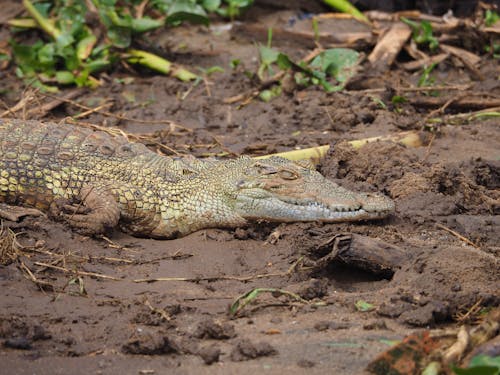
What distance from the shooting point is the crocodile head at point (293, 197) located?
543cm

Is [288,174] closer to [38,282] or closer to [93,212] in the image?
[93,212]

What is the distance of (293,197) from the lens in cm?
558

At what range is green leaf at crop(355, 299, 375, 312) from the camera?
432 cm

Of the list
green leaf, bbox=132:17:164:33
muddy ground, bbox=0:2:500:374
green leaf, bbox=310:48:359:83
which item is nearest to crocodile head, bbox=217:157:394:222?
muddy ground, bbox=0:2:500:374

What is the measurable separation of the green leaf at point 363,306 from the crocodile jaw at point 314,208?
3.67 feet

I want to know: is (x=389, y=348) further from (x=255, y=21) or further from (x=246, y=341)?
(x=255, y=21)

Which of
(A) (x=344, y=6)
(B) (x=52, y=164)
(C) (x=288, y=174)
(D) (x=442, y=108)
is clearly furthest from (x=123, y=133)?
(A) (x=344, y=6)

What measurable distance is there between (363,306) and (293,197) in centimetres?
141

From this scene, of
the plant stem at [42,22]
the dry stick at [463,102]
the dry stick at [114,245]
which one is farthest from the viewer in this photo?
the plant stem at [42,22]

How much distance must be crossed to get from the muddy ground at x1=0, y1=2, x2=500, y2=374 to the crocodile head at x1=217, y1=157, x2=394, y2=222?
0.11 m

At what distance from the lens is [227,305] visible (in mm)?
4406

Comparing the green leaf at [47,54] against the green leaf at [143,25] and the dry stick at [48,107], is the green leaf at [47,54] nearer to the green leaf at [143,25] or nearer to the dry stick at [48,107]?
the dry stick at [48,107]

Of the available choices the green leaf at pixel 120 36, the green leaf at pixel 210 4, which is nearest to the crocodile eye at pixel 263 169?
the green leaf at pixel 120 36

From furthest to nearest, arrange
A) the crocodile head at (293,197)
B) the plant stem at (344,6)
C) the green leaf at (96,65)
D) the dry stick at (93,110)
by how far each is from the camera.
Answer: the plant stem at (344,6), the green leaf at (96,65), the dry stick at (93,110), the crocodile head at (293,197)
